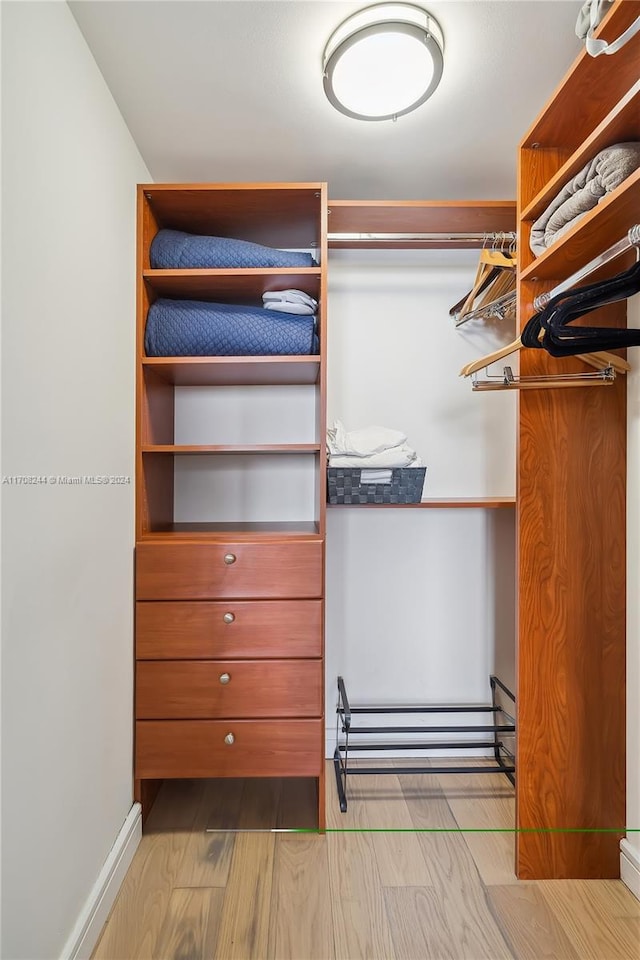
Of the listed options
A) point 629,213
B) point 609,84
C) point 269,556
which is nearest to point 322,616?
point 269,556

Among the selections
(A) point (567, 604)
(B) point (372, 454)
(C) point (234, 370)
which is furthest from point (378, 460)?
(A) point (567, 604)

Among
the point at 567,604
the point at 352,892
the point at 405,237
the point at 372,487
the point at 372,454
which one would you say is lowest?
the point at 352,892

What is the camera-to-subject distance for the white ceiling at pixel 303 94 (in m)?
1.32

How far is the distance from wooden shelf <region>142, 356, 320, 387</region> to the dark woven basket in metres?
0.39

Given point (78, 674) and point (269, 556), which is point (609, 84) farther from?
→ point (78, 674)

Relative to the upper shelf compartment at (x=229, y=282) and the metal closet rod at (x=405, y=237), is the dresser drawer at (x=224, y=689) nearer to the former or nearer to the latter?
the upper shelf compartment at (x=229, y=282)

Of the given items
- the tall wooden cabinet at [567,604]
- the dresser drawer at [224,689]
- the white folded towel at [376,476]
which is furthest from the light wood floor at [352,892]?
the white folded towel at [376,476]

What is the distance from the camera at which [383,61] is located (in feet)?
4.63

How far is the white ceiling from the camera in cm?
132

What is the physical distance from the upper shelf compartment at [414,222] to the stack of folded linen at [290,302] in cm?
33

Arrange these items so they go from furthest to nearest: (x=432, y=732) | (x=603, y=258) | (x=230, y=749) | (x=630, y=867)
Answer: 1. (x=432, y=732)
2. (x=230, y=749)
3. (x=630, y=867)
4. (x=603, y=258)

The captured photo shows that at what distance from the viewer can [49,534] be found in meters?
1.20

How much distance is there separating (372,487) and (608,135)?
3.85ft

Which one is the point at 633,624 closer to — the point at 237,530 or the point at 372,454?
the point at 372,454
